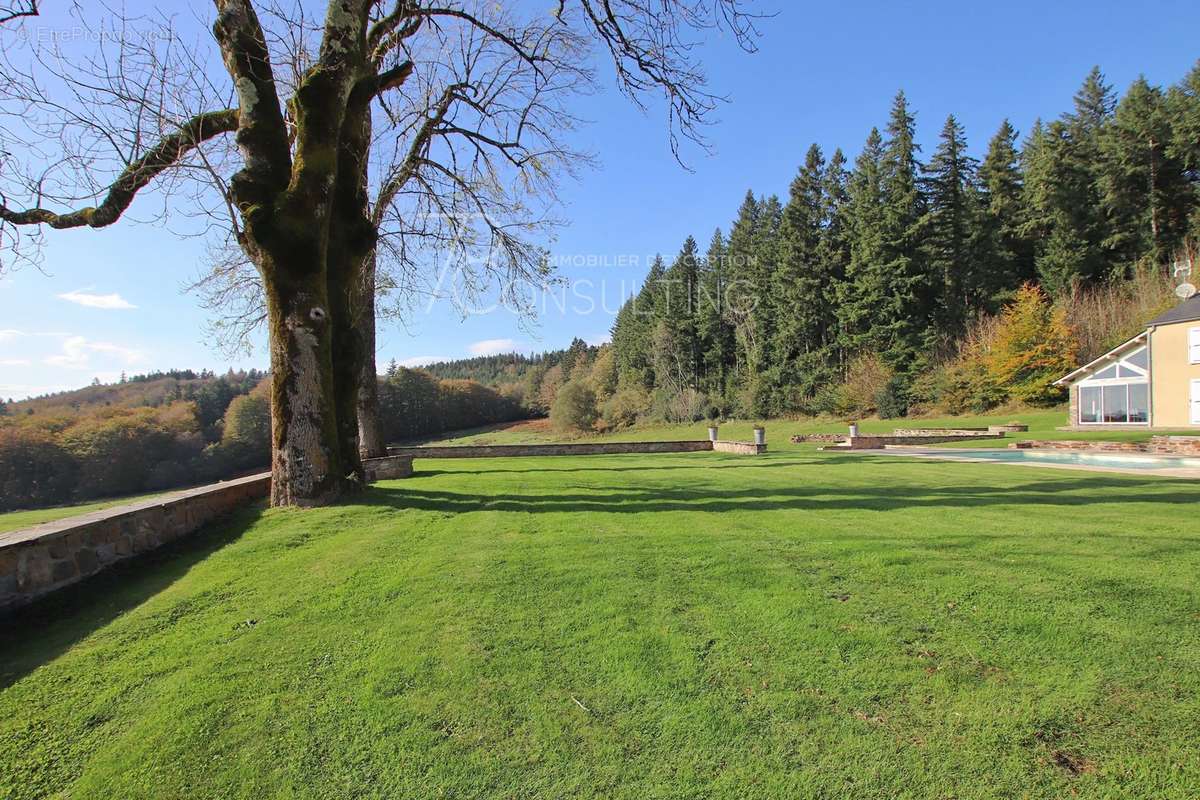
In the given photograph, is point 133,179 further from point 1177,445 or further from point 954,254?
point 954,254

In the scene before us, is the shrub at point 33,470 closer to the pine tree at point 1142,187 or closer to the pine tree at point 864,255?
the pine tree at point 864,255

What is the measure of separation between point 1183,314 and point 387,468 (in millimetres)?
28682

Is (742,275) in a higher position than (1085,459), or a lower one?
higher

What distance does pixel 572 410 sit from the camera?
57.0 m

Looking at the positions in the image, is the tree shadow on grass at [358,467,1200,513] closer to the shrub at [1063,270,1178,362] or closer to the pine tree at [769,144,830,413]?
the shrub at [1063,270,1178,362]

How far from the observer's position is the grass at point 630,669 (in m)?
2.17

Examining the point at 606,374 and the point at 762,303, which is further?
the point at 606,374

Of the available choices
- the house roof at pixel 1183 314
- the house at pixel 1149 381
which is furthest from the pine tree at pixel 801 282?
the house roof at pixel 1183 314

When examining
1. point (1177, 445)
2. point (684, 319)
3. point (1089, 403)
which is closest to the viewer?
point (1177, 445)

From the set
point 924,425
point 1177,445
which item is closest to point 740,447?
point 1177,445

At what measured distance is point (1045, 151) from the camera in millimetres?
Answer: 37281

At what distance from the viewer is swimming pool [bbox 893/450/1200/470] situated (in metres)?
12.4

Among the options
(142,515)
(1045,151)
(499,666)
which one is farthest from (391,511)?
(1045,151)

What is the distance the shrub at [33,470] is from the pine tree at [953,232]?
60.1 meters
